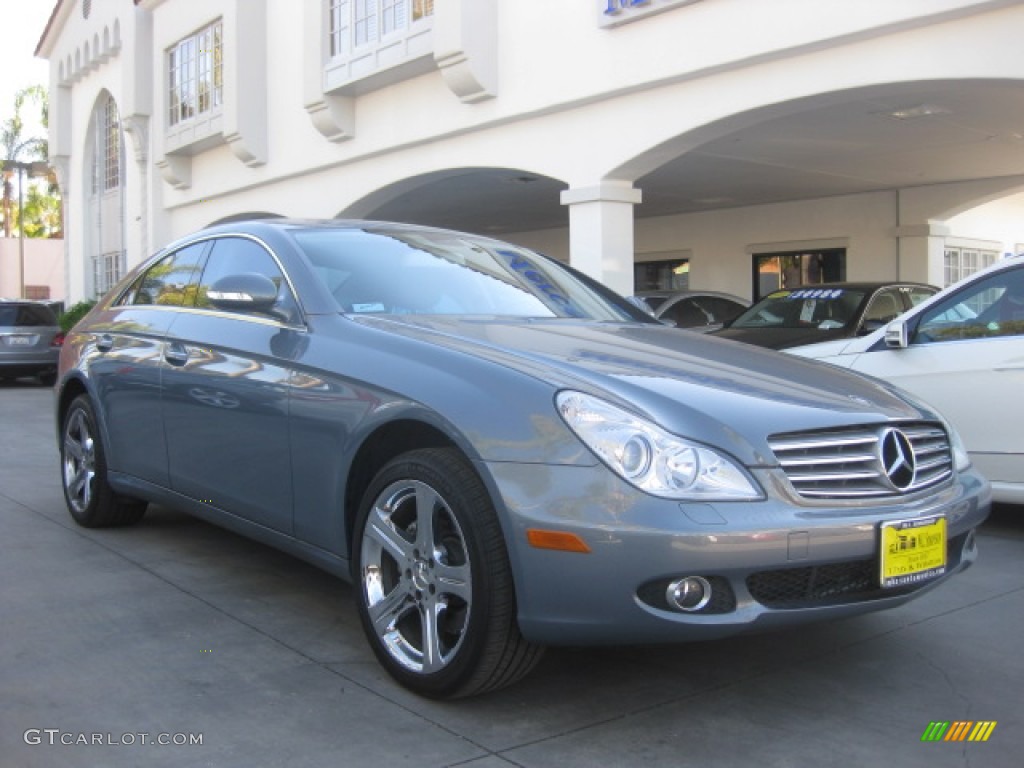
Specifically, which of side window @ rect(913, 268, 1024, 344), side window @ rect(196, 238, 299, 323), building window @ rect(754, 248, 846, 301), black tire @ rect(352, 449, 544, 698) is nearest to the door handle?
side window @ rect(196, 238, 299, 323)

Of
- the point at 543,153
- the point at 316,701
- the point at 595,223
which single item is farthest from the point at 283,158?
the point at 316,701

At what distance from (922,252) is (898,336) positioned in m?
10.5

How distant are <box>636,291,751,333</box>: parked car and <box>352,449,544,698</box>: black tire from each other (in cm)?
934

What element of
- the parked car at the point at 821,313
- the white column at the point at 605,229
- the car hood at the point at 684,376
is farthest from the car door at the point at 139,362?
the white column at the point at 605,229

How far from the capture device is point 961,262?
16.9m

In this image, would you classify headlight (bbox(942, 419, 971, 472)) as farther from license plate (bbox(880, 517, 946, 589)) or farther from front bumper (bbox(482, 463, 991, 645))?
front bumper (bbox(482, 463, 991, 645))

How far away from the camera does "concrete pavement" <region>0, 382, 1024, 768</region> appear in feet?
9.78

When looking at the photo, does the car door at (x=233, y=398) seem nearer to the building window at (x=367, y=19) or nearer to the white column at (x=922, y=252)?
the building window at (x=367, y=19)

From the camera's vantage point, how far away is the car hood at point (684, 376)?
302 cm

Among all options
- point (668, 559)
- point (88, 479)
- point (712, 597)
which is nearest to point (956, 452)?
point (712, 597)

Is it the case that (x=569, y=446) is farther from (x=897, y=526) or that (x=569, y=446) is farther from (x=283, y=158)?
(x=283, y=158)

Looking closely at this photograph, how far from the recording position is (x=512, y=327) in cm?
386

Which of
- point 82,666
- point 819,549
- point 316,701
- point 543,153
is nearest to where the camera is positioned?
point 819,549

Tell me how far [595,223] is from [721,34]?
7.61ft
